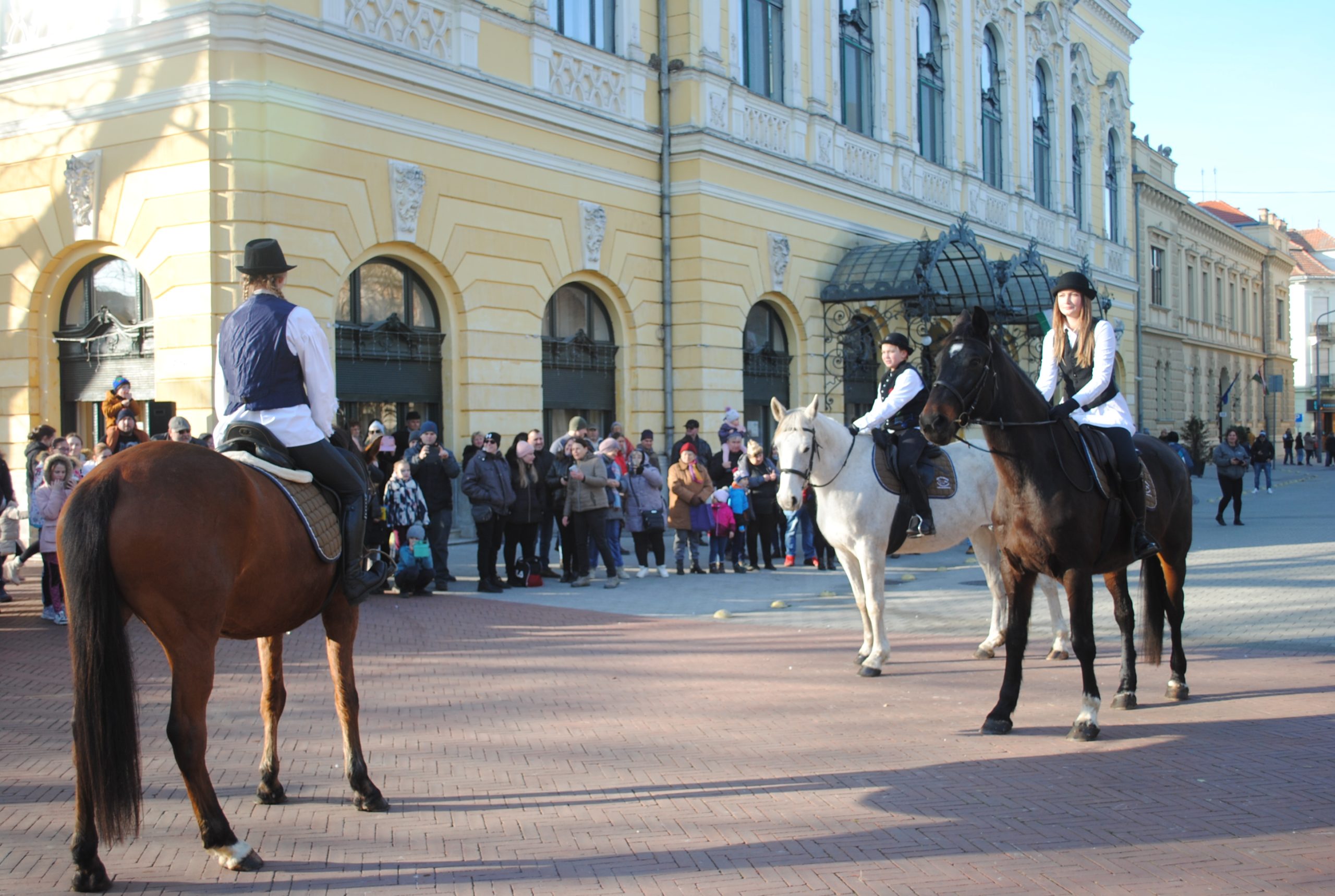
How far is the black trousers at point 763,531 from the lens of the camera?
17125mm

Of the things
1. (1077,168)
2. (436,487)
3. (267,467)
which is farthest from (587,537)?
(1077,168)

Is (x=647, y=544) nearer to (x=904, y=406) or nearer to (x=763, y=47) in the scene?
(x=904, y=406)

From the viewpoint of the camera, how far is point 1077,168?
1670 inches

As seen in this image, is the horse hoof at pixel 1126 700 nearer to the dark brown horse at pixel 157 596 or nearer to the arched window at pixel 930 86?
the dark brown horse at pixel 157 596

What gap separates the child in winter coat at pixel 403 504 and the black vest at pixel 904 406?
20.2 feet

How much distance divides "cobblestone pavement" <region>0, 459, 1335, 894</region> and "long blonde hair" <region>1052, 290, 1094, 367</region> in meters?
2.34

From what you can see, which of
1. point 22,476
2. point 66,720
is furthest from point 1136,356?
point 66,720

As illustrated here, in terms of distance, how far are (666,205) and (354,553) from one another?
17.8 metres

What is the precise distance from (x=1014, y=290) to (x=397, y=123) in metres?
17.0

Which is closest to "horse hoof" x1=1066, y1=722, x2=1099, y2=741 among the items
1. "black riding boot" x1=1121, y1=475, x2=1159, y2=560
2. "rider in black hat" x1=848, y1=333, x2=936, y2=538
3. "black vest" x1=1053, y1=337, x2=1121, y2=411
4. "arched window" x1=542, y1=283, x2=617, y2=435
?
"black riding boot" x1=1121, y1=475, x2=1159, y2=560

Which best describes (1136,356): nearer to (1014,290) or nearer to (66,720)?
(1014,290)

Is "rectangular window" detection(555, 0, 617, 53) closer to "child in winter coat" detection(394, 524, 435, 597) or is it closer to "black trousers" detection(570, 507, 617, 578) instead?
"black trousers" detection(570, 507, 617, 578)

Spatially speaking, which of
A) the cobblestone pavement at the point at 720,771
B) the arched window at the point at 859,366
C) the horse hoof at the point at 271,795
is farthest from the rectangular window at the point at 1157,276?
the horse hoof at the point at 271,795

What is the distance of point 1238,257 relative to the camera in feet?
208
